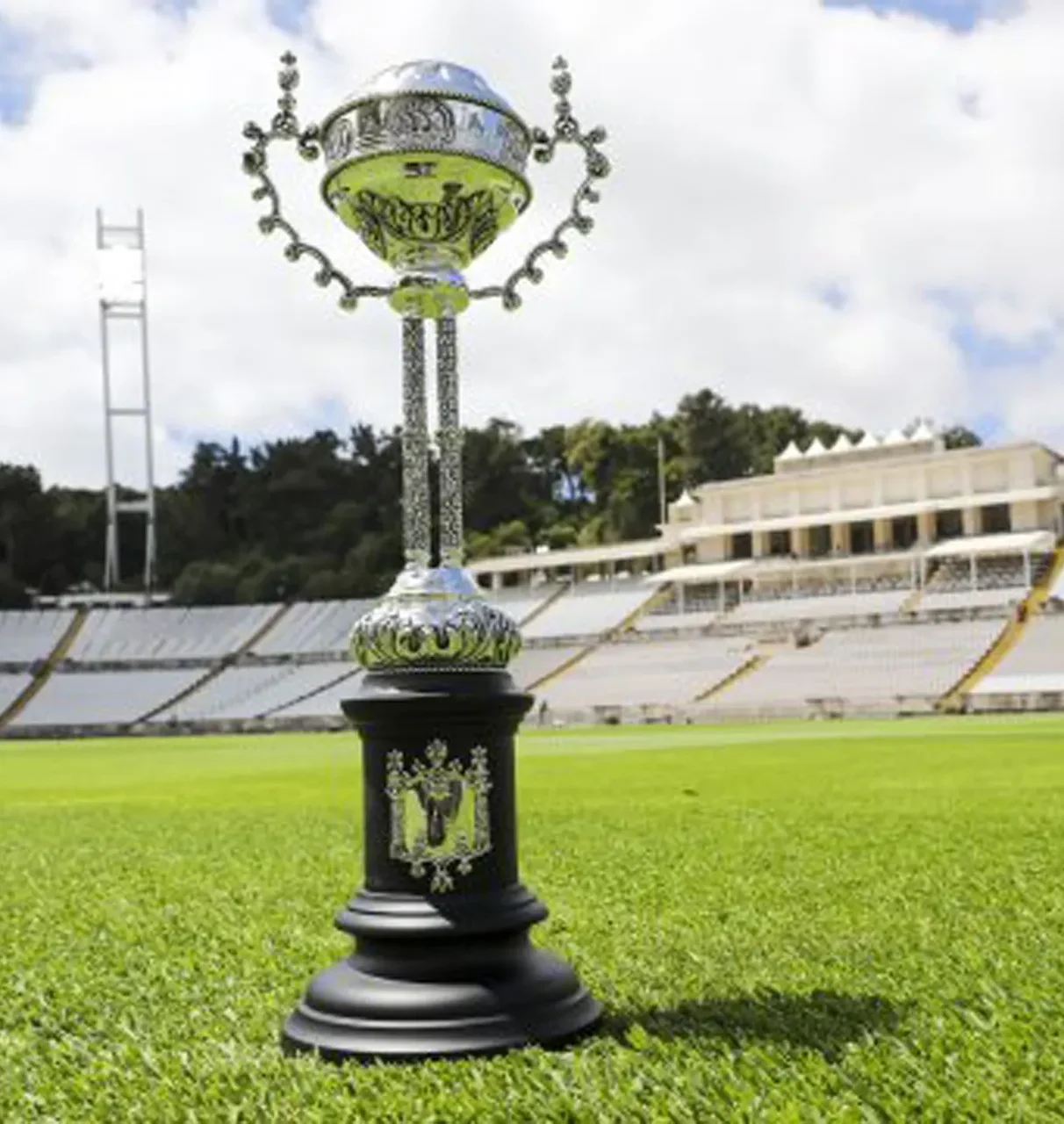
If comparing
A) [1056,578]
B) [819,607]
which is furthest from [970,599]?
[819,607]

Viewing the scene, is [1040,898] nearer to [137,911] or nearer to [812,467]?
[137,911]

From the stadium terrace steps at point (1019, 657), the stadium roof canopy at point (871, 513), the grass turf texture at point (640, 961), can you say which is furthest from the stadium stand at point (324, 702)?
the grass turf texture at point (640, 961)

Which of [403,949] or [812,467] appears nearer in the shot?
[403,949]

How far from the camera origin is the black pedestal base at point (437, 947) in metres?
4.35

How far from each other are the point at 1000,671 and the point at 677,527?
28.4 m

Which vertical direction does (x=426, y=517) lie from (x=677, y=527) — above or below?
below

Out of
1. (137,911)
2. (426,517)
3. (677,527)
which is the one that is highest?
(677,527)

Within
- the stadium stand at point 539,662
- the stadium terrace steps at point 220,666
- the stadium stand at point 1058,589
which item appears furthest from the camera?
the stadium terrace steps at point 220,666

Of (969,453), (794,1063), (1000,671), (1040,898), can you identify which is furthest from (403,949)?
(969,453)

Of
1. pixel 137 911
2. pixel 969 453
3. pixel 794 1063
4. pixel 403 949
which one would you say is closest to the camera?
pixel 794 1063

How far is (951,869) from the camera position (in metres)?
8.51

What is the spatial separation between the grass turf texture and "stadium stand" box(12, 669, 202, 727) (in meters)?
50.4

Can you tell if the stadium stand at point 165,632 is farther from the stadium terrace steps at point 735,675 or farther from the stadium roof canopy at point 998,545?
the stadium roof canopy at point 998,545

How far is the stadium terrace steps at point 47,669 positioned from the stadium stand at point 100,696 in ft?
1.21
